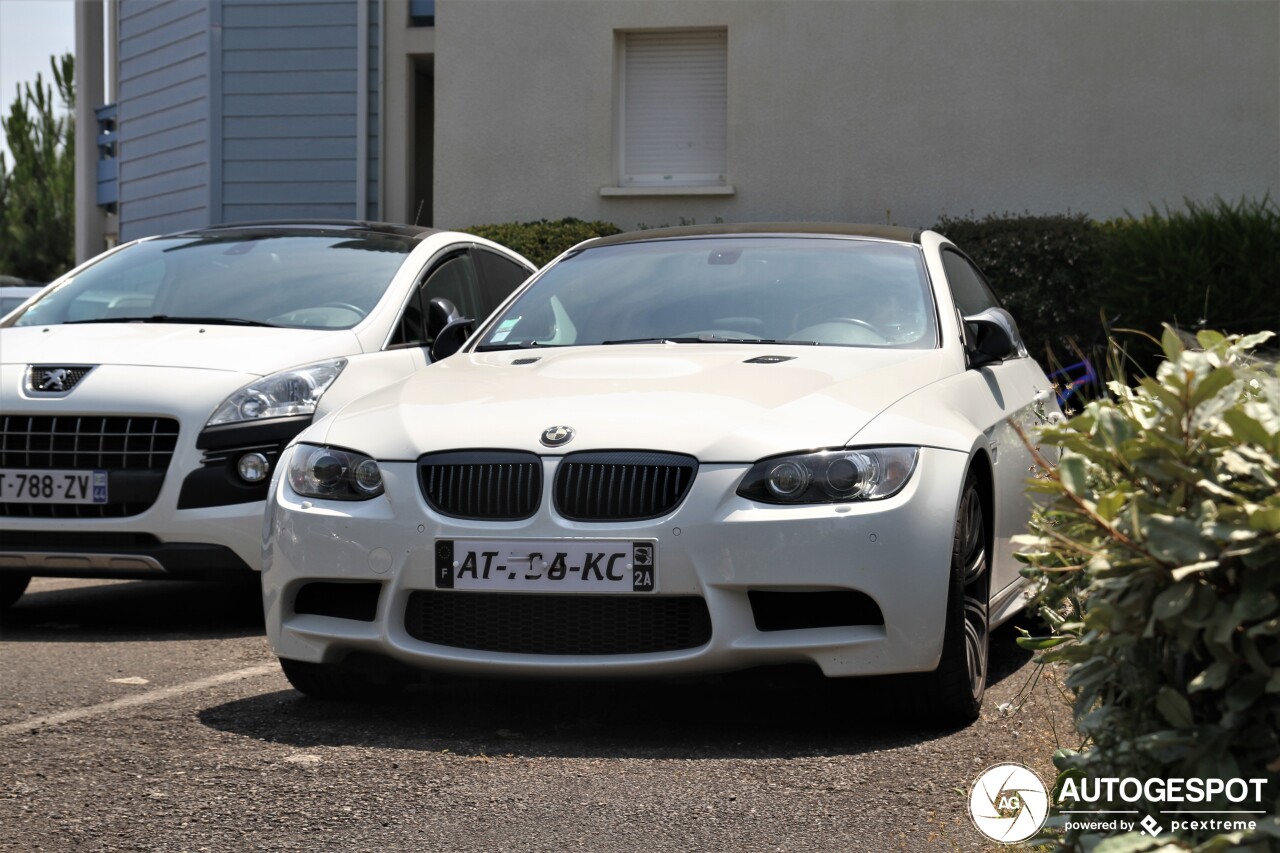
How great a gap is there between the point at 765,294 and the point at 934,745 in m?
1.93

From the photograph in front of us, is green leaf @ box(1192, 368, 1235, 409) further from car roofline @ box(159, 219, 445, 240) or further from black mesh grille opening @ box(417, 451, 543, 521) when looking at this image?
car roofline @ box(159, 219, 445, 240)

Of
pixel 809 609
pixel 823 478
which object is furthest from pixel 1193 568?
pixel 809 609

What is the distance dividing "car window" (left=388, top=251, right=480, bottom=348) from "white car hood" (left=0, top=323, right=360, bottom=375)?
1.24 feet

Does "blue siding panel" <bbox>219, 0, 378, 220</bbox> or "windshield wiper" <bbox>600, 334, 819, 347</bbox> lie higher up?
"blue siding panel" <bbox>219, 0, 378, 220</bbox>

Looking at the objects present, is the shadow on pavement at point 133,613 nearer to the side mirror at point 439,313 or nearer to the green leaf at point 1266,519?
the side mirror at point 439,313

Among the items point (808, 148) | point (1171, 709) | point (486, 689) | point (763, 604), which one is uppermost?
point (808, 148)

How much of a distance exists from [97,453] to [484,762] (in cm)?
292

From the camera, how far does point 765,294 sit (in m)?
5.69

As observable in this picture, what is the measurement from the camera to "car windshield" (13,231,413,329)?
A: 7.24 metres

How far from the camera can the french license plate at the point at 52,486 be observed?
6.32 meters

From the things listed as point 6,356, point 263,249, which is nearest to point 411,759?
point 6,356

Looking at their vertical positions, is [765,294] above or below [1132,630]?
above

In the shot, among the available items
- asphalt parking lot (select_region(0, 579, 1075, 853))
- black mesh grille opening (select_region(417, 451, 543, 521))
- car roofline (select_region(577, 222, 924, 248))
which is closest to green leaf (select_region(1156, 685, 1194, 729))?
asphalt parking lot (select_region(0, 579, 1075, 853))

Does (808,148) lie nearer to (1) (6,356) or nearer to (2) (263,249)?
(2) (263,249)
